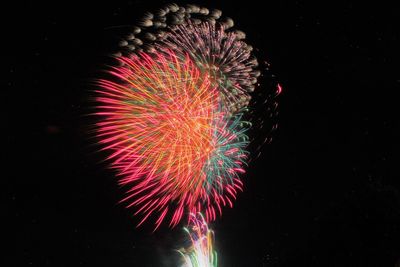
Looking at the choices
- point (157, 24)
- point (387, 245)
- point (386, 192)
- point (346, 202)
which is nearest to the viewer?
point (157, 24)

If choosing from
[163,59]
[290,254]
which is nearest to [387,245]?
[290,254]

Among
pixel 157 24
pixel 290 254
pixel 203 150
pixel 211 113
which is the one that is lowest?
pixel 290 254

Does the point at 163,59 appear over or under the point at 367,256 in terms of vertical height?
over

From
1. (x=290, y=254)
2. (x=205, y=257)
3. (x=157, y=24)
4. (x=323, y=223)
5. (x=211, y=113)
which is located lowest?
(x=290, y=254)

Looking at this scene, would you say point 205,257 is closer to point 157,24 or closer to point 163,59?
point 163,59

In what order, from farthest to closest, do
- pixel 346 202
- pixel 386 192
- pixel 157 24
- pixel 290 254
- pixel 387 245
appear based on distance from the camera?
pixel 290 254
pixel 346 202
pixel 386 192
pixel 387 245
pixel 157 24

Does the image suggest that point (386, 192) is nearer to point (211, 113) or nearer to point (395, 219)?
point (395, 219)

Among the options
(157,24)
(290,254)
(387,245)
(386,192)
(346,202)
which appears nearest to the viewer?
(157,24)

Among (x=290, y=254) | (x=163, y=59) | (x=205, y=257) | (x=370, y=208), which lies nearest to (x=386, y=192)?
(x=370, y=208)

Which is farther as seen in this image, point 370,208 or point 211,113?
point 370,208
